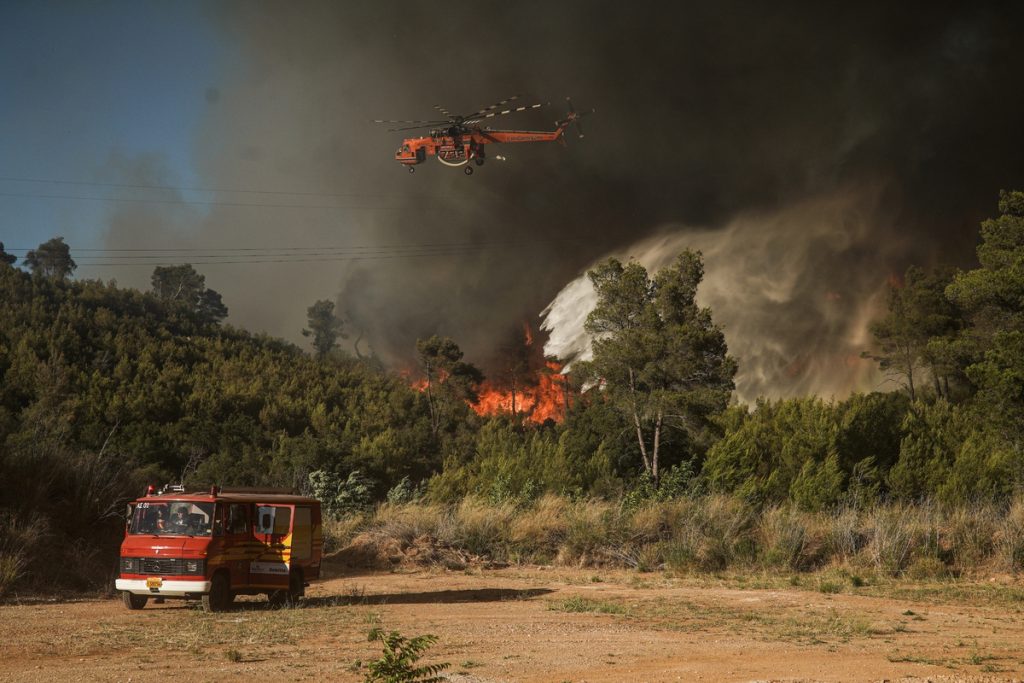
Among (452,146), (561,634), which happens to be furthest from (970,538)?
(452,146)

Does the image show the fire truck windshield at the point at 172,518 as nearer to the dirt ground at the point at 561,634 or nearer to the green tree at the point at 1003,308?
the dirt ground at the point at 561,634

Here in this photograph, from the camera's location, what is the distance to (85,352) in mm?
65438

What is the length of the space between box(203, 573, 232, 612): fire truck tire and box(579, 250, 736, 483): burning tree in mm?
24333

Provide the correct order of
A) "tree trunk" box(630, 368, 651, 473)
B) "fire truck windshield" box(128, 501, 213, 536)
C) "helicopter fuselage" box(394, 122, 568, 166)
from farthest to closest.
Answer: "helicopter fuselage" box(394, 122, 568, 166) → "tree trunk" box(630, 368, 651, 473) → "fire truck windshield" box(128, 501, 213, 536)

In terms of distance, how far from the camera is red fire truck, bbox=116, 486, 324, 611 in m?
16.1

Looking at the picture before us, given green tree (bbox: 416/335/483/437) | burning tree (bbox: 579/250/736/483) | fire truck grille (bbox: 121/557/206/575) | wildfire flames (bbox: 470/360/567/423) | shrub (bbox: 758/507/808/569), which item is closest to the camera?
fire truck grille (bbox: 121/557/206/575)

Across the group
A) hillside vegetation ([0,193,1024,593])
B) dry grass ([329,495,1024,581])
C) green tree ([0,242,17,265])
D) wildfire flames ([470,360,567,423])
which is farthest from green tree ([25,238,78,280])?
dry grass ([329,495,1024,581])

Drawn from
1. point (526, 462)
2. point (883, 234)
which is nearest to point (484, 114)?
point (526, 462)

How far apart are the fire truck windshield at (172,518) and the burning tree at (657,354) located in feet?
80.7

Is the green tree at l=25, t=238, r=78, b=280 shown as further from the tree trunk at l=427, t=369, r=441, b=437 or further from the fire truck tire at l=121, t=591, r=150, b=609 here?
the fire truck tire at l=121, t=591, r=150, b=609

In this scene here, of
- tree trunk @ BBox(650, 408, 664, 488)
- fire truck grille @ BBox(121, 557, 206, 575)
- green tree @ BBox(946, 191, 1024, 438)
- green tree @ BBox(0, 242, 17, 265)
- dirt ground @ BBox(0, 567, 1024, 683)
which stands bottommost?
dirt ground @ BBox(0, 567, 1024, 683)

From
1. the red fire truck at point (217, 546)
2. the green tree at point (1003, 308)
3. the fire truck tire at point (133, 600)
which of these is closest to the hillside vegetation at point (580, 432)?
the green tree at point (1003, 308)

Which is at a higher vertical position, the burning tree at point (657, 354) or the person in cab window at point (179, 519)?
the burning tree at point (657, 354)

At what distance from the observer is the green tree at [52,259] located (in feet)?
324
